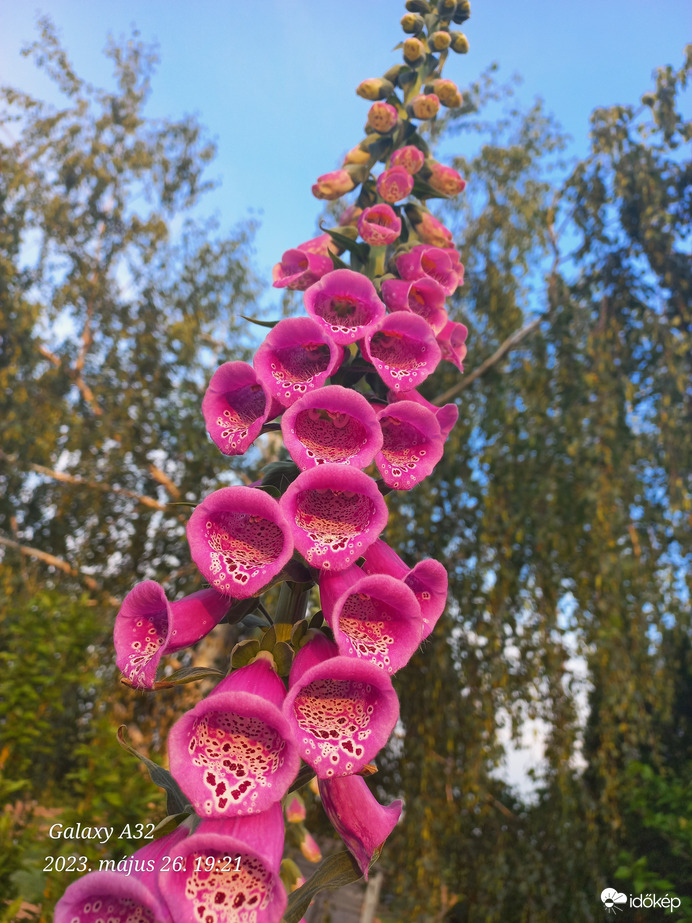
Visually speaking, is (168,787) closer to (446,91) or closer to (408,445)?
(408,445)

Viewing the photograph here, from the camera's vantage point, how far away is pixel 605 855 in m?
3.80

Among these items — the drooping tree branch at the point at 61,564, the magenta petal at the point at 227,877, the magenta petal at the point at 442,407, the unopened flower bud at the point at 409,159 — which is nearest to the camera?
the magenta petal at the point at 227,877

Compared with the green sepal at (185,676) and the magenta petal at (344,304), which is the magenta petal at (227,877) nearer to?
the green sepal at (185,676)

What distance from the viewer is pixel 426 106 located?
1544mm

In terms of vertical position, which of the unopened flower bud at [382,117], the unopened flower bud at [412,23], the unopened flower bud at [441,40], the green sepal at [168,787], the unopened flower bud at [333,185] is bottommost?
the green sepal at [168,787]

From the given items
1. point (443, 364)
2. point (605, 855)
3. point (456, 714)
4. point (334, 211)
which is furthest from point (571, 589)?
point (334, 211)

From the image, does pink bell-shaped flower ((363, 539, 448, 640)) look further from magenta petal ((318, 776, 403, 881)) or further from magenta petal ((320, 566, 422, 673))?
magenta petal ((318, 776, 403, 881))

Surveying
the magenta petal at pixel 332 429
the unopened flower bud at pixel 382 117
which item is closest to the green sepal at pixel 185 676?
the magenta petal at pixel 332 429

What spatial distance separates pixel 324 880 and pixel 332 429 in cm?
71

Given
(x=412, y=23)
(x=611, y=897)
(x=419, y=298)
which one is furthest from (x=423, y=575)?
(x=611, y=897)

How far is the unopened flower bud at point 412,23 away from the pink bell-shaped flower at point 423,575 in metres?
1.58

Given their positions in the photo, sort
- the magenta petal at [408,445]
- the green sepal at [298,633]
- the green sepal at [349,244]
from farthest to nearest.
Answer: the green sepal at [349,244], the magenta petal at [408,445], the green sepal at [298,633]

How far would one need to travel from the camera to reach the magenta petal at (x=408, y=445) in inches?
41.1

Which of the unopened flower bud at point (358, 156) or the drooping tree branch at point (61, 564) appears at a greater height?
the unopened flower bud at point (358, 156)
